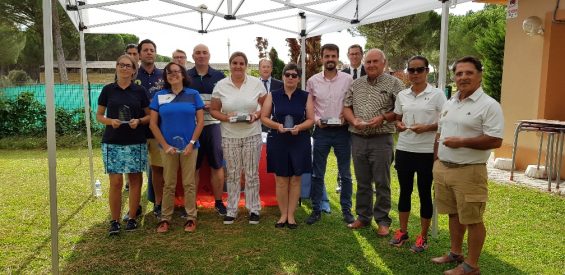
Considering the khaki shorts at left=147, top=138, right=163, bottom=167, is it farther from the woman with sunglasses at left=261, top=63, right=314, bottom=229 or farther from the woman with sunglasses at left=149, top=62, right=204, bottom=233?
the woman with sunglasses at left=261, top=63, right=314, bottom=229

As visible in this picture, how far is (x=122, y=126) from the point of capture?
3.93m

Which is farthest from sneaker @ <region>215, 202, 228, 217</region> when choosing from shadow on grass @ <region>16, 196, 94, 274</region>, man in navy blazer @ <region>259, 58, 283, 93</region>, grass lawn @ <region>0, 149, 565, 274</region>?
man in navy blazer @ <region>259, 58, 283, 93</region>

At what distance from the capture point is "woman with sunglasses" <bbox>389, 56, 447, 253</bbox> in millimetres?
3473

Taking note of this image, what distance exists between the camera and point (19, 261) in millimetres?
3510

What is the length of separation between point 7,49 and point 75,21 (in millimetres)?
19358

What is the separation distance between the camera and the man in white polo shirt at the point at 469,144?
2.82m

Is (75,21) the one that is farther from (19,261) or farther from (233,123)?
(19,261)

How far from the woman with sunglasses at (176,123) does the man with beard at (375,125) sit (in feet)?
4.69

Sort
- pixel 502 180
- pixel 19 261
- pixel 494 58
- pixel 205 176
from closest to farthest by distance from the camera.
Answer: pixel 19 261
pixel 205 176
pixel 502 180
pixel 494 58

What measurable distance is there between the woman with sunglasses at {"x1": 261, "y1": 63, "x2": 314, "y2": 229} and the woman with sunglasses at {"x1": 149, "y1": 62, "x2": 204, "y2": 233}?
0.66 metres

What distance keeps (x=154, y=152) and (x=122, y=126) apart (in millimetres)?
558

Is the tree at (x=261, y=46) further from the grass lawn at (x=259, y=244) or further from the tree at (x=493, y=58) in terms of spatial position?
the grass lawn at (x=259, y=244)

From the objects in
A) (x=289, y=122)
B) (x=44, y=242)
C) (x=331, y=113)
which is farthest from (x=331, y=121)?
(x=44, y=242)

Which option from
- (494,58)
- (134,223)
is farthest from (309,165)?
(494,58)
